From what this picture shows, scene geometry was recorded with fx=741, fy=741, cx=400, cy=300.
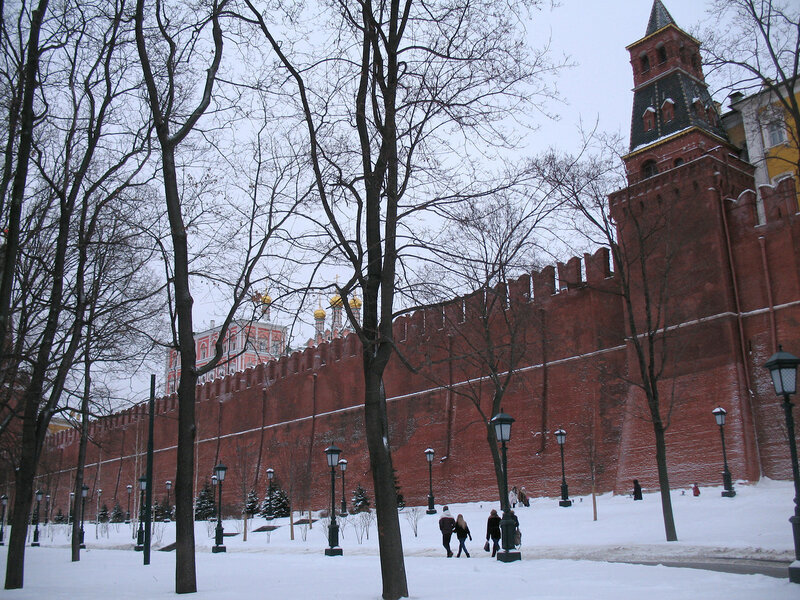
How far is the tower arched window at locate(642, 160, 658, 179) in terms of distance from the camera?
2695 cm

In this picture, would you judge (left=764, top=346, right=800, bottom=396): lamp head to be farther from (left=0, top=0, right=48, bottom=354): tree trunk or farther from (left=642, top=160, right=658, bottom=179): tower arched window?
(left=642, top=160, right=658, bottom=179): tower arched window

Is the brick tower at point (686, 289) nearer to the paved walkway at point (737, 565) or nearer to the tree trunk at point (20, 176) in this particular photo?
the paved walkway at point (737, 565)

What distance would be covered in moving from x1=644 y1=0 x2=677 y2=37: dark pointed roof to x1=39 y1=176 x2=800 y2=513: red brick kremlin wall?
24.9ft

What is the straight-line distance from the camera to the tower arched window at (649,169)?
88.4ft

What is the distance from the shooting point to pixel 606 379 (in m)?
24.6

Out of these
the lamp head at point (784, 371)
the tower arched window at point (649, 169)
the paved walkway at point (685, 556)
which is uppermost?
the tower arched window at point (649, 169)

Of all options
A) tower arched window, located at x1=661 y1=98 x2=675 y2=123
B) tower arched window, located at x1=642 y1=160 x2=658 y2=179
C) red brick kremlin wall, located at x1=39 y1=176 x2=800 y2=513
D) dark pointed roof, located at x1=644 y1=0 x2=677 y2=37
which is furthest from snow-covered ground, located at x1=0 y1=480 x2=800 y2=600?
dark pointed roof, located at x1=644 y1=0 x2=677 y2=37

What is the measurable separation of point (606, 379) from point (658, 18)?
47.6 ft

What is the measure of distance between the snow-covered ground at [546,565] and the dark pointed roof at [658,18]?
17.8 metres

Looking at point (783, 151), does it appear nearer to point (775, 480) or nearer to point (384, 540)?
point (775, 480)

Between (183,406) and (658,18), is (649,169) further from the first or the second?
(183,406)

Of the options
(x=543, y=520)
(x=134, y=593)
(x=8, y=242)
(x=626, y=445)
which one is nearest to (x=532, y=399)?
(x=626, y=445)

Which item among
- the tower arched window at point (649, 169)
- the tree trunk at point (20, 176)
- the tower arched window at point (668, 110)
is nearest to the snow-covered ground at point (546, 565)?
the tree trunk at point (20, 176)

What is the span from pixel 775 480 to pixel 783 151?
13991 mm
